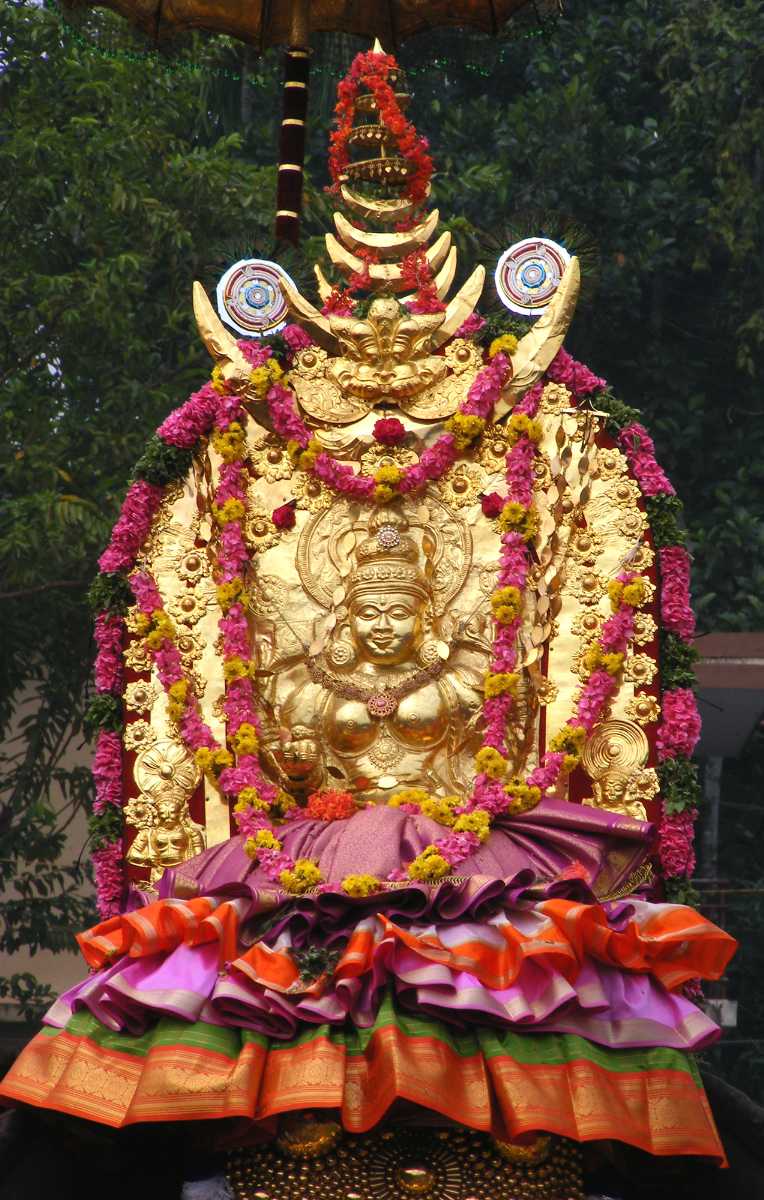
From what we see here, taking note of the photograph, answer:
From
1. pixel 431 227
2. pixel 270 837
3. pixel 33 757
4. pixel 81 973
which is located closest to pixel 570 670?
pixel 270 837

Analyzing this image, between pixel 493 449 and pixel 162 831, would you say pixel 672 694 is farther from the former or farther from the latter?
pixel 162 831

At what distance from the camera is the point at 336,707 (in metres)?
8.12

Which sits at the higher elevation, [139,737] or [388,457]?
[388,457]

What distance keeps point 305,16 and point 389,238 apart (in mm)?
1032

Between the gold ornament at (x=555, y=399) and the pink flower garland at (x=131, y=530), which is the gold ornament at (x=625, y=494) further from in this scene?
the pink flower garland at (x=131, y=530)

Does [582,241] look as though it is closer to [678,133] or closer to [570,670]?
[570,670]

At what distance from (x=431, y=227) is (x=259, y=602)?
1.77m

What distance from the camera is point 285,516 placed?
841cm

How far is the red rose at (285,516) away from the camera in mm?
8406

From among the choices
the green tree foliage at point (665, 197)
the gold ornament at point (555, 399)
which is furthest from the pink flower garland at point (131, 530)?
the green tree foliage at point (665, 197)

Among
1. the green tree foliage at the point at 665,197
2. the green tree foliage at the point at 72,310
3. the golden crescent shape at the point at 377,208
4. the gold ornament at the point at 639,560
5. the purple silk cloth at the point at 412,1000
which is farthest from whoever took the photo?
the green tree foliage at the point at 665,197

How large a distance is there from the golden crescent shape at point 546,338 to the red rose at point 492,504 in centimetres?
44

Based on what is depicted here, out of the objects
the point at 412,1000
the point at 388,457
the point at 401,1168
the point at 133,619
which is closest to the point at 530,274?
the point at 388,457

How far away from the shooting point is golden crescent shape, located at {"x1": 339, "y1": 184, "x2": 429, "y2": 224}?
8.59 m
